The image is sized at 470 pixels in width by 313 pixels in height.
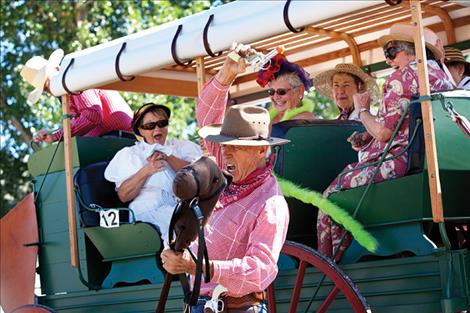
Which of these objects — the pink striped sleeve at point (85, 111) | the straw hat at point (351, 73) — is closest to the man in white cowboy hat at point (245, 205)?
the straw hat at point (351, 73)

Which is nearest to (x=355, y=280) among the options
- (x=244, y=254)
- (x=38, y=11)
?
(x=244, y=254)

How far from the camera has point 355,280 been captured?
5.54m

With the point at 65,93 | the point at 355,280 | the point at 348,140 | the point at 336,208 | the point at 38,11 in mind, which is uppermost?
the point at 38,11

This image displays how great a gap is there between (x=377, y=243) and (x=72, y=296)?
2.46 metres

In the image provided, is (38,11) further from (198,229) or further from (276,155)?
(198,229)

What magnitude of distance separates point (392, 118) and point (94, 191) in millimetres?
2382

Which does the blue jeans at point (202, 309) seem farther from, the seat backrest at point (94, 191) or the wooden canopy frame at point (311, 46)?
the seat backrest at point (94, 191)

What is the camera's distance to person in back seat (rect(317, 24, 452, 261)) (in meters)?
5.49

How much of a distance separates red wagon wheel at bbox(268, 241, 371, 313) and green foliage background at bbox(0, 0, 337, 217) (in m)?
10.4

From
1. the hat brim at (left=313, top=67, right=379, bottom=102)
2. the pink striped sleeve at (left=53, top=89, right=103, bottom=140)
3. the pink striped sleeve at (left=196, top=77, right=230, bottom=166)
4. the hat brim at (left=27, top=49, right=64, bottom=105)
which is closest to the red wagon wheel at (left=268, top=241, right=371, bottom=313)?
the pink striped sleeve at (left=196, top=77, right=230, bottom=166)

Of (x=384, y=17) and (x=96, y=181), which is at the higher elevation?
(x=384, y=17)

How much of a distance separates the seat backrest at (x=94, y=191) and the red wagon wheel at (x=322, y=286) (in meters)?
1.68

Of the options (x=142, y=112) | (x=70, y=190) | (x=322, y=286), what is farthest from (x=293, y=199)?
(x=70, y=190)

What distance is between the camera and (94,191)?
7.13 metres
